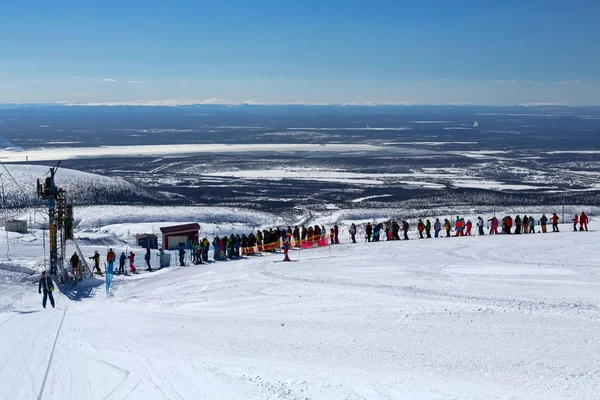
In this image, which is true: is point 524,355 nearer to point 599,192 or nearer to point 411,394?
point 411,394

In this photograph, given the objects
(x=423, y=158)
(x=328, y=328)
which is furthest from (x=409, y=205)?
(x=423, y=158)

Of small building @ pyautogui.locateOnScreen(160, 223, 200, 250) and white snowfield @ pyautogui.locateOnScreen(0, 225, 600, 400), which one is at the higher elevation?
white snowfield @ pyautogui.locateOnScreen(0, 225, 600, 400)

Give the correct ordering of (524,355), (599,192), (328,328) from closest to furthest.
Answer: (524,355) < (328,328) < (599,192)

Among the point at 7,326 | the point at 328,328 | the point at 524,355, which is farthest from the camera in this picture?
the point at 7,326

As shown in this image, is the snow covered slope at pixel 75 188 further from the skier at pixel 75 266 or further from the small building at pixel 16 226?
the skier at pixel 75 266

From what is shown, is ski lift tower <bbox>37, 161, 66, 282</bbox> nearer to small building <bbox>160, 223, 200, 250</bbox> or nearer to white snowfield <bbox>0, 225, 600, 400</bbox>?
white snowfield <bbox>0, 225, 600, 400</bbox>

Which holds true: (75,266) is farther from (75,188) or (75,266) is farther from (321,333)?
(75,188)

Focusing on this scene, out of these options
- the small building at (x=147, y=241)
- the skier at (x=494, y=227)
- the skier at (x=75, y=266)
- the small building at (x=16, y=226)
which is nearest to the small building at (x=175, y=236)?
the small building at (x=147, y=241)

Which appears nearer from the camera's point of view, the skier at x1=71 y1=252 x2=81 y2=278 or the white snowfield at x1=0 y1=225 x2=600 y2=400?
the white snowfield at x1=0 y1=225 x2=600 y2=400

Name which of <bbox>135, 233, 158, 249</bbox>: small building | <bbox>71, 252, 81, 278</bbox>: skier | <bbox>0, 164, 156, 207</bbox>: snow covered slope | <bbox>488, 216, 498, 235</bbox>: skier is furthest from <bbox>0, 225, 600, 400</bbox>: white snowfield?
<bbox>0, 164, 156, 207</bbox>: snow covered slope
